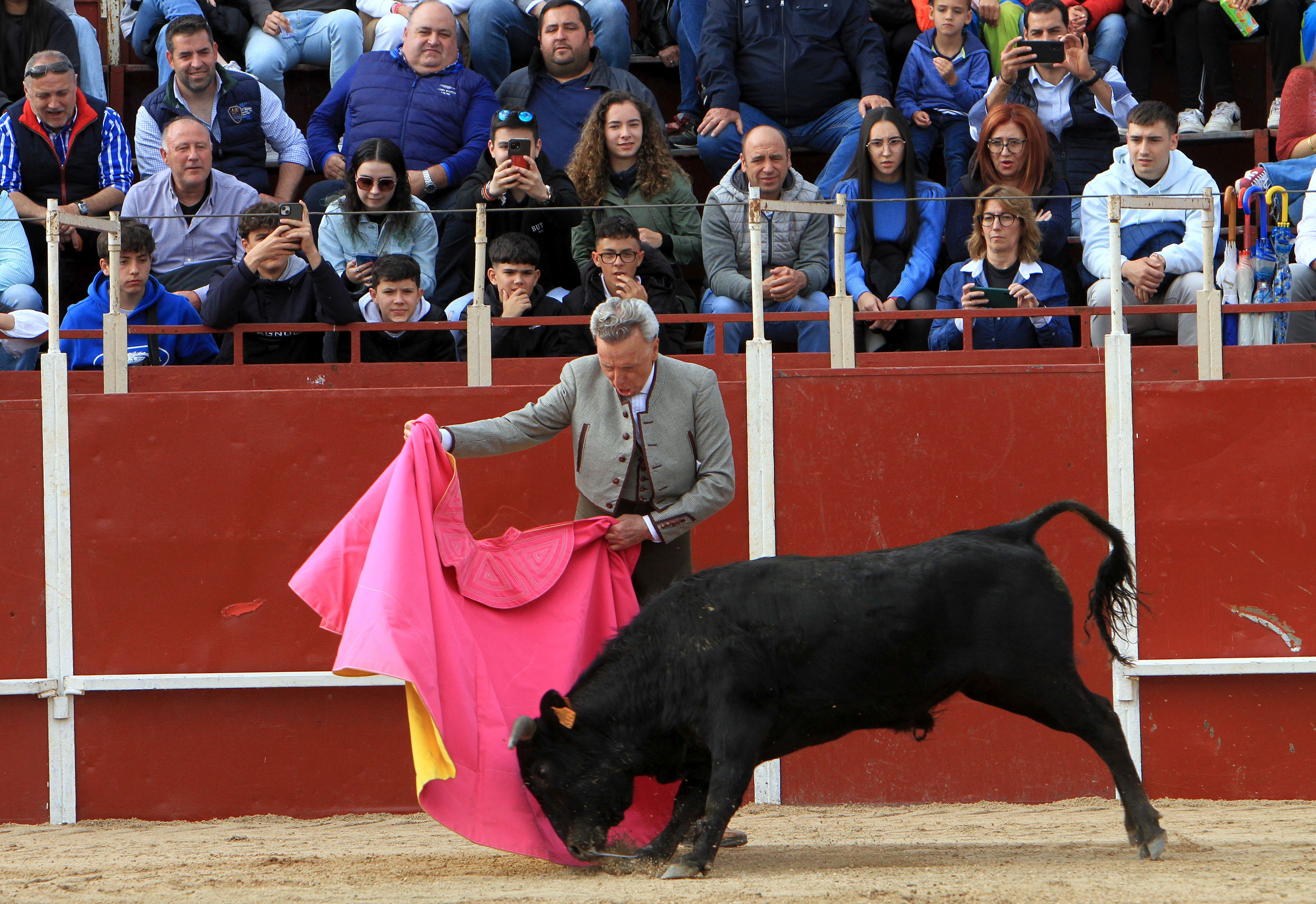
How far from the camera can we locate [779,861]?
13.7 feet

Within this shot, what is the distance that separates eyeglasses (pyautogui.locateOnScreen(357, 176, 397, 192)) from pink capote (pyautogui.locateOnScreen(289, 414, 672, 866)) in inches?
91.2

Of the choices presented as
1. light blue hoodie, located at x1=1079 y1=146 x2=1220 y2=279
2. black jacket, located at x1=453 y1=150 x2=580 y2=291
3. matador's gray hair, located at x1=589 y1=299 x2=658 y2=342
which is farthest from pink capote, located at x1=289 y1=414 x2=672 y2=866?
light blue hoodie, located at x1=1079 y1=146 x2=1220 y2=279

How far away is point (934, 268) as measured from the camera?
22.3ft

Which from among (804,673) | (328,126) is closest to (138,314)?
(328,126)

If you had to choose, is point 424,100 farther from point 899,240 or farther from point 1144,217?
point 1144,217

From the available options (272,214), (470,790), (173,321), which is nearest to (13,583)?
(173,321)

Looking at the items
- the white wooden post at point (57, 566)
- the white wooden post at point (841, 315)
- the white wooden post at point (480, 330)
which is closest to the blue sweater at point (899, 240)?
the white wooden post at point (841, 315)

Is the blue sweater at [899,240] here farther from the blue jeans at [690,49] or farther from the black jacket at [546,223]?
the blue jeans at [690,49]

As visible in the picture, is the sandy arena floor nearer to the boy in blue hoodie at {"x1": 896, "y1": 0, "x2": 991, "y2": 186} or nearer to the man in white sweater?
the man in white sweater

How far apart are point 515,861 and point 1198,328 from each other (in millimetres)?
3590

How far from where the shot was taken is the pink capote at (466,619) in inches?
163

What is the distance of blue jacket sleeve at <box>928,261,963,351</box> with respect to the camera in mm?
6578

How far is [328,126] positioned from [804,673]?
5642 millimetres

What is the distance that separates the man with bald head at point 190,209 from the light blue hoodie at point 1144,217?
161 inches
